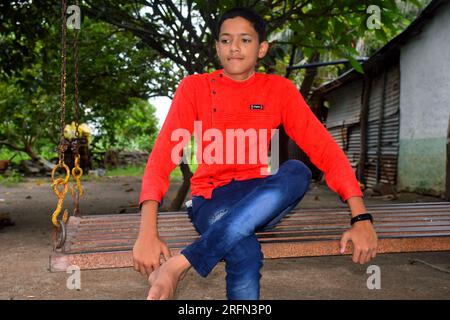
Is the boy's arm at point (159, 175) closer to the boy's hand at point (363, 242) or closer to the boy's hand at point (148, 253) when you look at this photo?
the boy's hand at point (148, 253)

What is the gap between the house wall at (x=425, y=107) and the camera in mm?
8867

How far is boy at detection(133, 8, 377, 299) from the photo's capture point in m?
2.10

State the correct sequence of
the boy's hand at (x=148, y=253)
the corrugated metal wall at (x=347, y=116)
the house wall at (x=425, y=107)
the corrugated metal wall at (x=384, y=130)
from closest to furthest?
the boy's hand at (x=148, y=253) → the house wall at (x=425, y=107) → the corrugated metal wall at (x=384, y=130) → the corrugated metal wall at (x=347, y=116)

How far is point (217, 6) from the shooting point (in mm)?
Result: 4789

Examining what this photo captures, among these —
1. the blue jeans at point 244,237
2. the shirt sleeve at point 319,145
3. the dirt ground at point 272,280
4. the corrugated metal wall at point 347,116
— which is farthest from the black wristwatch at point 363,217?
the corrugated metal wall at point 347,116

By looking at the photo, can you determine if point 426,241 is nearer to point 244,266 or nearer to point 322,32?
point 244,266

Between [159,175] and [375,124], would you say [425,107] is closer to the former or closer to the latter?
[375,124]

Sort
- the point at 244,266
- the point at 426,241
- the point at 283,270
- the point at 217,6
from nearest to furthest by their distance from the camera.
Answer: the point at 244,266 → the point at 426,241 → the point at 283,270 → the point at 217,6

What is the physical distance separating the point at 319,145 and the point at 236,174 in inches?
17.8

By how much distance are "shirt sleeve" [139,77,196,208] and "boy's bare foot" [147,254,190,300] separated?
0.29m

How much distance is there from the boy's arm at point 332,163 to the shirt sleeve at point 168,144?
539 millimetres

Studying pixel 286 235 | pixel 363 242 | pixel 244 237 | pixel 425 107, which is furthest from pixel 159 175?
pixel 425 107
